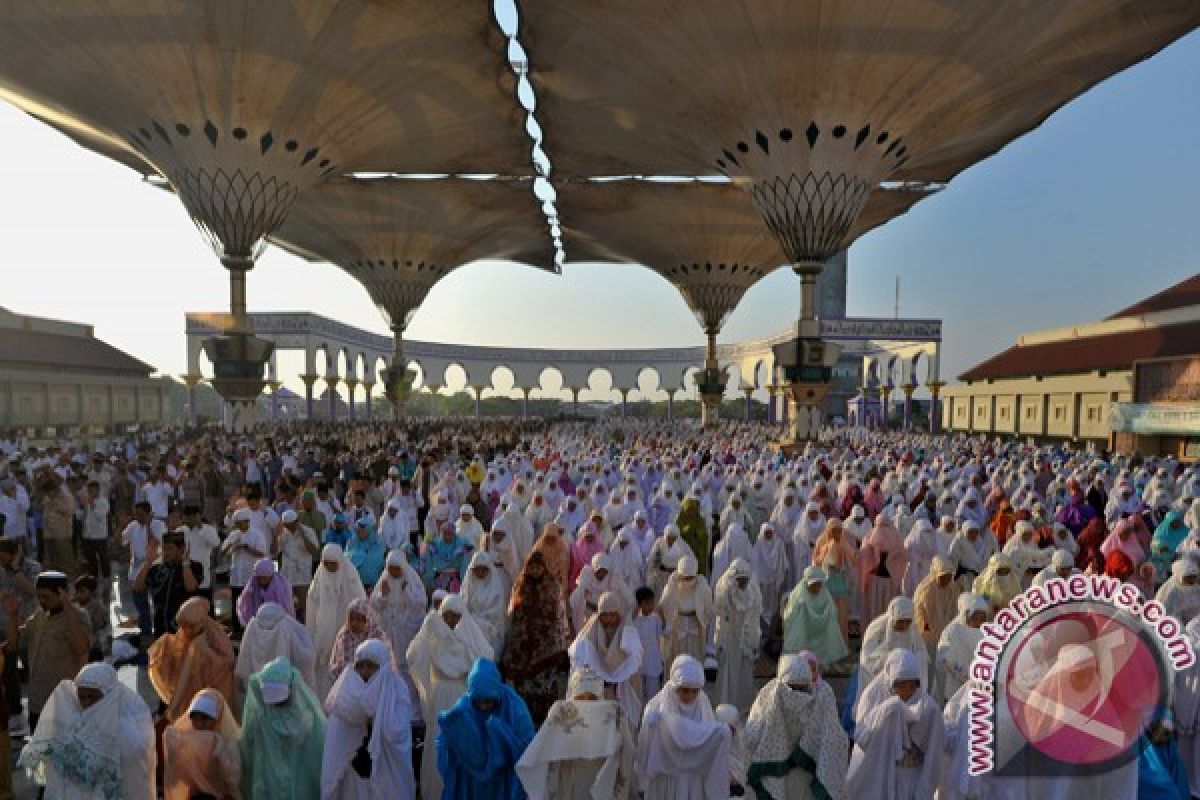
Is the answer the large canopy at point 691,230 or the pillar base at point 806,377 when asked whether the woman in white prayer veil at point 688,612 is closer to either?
the pillar base at point 806,377

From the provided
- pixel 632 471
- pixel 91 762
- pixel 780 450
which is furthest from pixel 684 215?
pixel 91 762

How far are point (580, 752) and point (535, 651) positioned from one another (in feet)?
4.73

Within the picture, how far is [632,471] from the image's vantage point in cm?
1292

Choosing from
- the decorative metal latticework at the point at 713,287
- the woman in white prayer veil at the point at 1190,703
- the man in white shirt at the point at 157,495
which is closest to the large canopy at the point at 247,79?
the man in white shirt at the point at 157,495

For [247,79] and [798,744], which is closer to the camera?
[798,744]

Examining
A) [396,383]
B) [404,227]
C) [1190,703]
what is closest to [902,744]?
[1190,703]

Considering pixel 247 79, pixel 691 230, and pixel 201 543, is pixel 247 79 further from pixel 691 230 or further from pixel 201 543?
pixel 691 230

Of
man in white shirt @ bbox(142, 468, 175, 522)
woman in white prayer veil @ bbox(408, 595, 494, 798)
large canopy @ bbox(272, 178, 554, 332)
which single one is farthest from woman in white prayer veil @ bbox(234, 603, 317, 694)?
large canopy @ bbox(272, 178, 554, 332)

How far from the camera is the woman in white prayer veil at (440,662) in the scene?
408 cm

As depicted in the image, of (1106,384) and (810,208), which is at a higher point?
(810,208)

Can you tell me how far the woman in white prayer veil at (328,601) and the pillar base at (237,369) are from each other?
16173mm

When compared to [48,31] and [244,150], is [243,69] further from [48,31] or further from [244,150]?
→ [48,31]

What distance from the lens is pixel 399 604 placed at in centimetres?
522

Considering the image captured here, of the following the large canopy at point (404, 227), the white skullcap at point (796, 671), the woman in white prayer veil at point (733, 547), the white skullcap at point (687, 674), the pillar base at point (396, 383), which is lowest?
the woman in white prayer veil at point (733, 547)
